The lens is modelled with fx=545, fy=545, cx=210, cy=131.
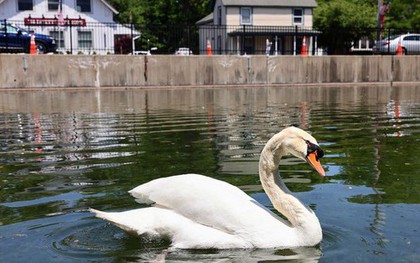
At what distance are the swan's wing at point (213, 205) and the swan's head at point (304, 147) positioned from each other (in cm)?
54

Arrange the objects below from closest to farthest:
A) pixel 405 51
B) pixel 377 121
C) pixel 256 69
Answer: pixel 377 121
pixel 256 69
pixel 405 51

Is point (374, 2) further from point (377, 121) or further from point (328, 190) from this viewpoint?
point (328, 190)

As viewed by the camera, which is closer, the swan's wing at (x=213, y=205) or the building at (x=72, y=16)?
the swan's wing at (x=213, y=205)

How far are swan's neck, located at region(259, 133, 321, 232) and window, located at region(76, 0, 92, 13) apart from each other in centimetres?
4744

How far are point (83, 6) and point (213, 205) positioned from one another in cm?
4785

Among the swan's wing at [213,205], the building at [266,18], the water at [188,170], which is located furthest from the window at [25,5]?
the swan's wing at [213,205]

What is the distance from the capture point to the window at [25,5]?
47562 mm

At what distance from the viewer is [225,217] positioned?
4234mm

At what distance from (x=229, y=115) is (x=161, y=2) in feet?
175

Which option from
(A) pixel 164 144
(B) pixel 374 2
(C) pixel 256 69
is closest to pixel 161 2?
(B) pixel 374 2

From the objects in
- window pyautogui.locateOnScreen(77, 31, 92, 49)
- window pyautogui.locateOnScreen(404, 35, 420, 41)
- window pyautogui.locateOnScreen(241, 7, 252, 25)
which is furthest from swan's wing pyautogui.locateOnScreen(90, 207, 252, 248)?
window pyautogui.locateOnScreen(241, 7, 252, 25)

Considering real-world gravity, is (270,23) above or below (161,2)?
below

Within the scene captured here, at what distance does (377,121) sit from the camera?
1269 centimetres

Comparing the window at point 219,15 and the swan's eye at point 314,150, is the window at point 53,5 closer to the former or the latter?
the window at point 219,15
